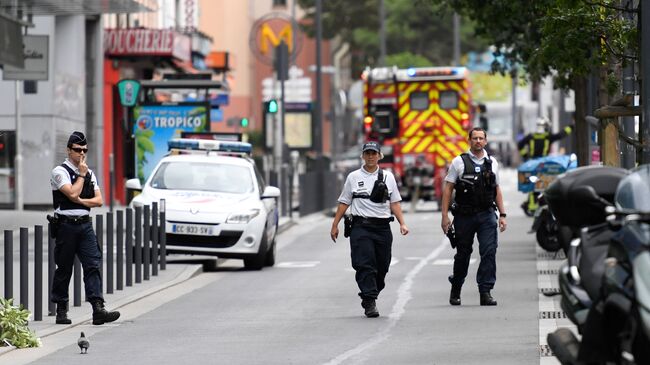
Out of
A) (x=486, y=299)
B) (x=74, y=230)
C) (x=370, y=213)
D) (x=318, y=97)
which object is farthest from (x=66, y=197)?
(x=318, y=97)

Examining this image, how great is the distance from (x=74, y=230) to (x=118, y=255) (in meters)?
4.45

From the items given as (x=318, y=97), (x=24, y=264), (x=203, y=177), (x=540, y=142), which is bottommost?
(x=24, y=264)

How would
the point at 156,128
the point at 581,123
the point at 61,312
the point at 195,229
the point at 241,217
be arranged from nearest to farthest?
the point at 61,312
the point at 195,229
the point at 241,217
the point at 581,123
the point at 156,128

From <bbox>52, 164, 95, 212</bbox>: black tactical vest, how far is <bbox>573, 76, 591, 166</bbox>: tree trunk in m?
11.5

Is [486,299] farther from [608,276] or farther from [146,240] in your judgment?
[608,276]

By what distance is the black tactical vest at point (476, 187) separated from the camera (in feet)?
60.7

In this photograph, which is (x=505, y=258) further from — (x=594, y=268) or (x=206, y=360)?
(x=594, y=268)

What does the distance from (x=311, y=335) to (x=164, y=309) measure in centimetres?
372

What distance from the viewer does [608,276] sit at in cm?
938

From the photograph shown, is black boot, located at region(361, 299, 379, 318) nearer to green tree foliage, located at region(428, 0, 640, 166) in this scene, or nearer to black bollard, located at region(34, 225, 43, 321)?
black bollard, located at region(34, 225, 43, 321)

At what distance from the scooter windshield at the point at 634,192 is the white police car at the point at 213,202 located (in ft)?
49.8

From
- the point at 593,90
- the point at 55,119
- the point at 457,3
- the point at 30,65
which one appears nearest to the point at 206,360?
the point at 593,90

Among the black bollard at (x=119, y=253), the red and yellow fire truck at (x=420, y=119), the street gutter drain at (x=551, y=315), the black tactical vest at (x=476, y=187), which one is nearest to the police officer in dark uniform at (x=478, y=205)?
the black tactical vest at (x=476, y=187)

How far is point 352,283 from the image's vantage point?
22.7 meters
